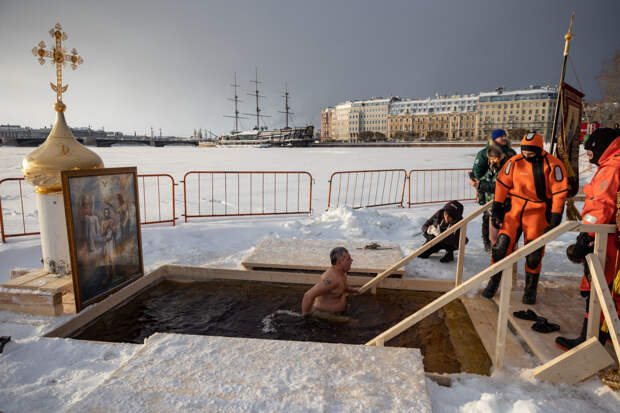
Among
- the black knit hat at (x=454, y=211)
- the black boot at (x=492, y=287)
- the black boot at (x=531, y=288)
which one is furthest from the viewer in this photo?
the black knit hat at (x=454, y=211)

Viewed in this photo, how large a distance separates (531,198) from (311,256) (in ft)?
10.5

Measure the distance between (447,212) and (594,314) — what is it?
3.35 metres

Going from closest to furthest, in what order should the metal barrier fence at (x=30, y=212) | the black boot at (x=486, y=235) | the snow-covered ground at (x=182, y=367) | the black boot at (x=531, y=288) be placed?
1. the snow-covered ground at (x=182, y=367)
2. the black boot at (x=531, y=288)
3. the black boot at (x=486, y=235)
4. the metal barrier fence at (x=30, y=212)

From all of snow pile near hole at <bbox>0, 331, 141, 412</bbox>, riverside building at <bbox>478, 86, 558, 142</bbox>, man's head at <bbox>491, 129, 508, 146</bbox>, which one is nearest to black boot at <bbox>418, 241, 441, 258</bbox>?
man's head at <bbox>491, 129, 508, 146</bbox>

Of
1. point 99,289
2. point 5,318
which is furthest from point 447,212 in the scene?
point 5,318

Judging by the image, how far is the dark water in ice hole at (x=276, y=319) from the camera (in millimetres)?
3959

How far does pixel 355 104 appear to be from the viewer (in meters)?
131

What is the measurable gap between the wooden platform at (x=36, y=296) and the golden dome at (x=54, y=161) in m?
1.08

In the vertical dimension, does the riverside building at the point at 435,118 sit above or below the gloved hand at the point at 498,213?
above

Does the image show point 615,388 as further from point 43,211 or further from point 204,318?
point 43,211

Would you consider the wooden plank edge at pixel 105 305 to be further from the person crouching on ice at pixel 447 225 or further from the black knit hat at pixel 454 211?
the black knit hat at pixel 454 211

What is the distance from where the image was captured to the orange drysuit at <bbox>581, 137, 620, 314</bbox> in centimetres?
314

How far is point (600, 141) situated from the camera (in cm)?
343

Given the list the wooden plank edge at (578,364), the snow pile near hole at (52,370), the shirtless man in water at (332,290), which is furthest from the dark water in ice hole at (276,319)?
the snow pile near hole at (52,370)
